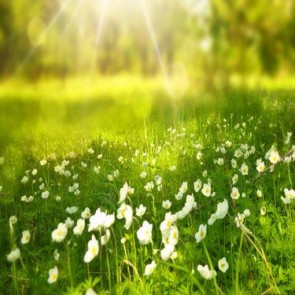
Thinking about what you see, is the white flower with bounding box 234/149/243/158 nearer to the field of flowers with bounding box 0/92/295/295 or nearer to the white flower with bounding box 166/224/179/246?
the field of flowers with bounding box 0/92/295/295

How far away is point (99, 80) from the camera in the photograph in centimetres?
101


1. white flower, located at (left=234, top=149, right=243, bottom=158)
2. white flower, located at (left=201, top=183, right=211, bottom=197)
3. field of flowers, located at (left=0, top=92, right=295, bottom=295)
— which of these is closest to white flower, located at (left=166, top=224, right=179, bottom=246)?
field of flowers, located at (left=0, top=92, right=295, bottom=295)

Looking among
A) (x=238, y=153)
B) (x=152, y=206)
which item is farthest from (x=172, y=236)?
(x=238, y=153)

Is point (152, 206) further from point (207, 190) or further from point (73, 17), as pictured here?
point (73, 17)

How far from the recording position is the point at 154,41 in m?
0.99

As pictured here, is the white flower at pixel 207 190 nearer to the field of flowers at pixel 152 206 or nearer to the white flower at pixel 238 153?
the field of flowers at pixel 152 206

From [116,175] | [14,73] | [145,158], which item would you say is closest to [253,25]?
[14,73]

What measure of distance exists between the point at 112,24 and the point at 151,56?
0.62 ft

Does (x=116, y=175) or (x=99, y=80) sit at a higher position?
(x=99, y=80)

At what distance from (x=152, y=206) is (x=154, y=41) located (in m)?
1.41

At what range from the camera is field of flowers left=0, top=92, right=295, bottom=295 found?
1.39 meters

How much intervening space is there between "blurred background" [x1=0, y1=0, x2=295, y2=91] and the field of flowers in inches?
5.7

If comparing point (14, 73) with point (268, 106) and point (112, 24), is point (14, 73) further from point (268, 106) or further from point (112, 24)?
point (268, 106)

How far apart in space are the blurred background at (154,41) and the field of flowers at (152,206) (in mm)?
145
